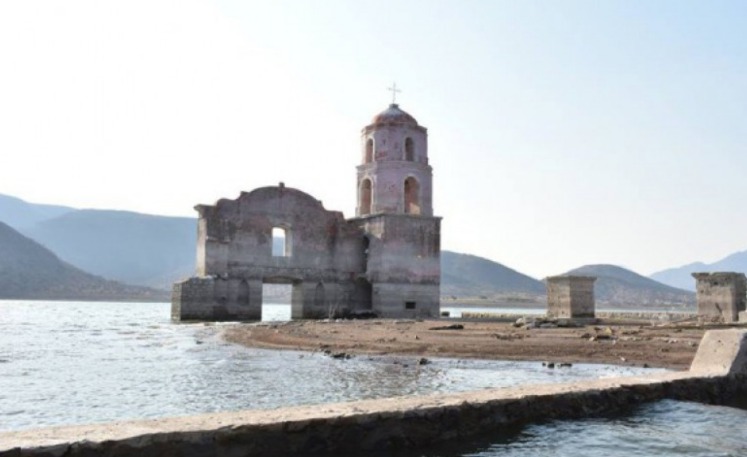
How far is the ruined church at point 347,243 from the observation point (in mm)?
41281

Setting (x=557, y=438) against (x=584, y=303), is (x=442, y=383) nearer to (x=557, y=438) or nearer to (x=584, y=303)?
(x=557, y=438)

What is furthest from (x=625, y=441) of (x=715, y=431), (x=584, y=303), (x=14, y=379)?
(x=584, y=303)

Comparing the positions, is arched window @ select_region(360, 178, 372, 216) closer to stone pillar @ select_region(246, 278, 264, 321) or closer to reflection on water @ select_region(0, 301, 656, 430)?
stone pillar @ select_region(246, 278, 264, 321)

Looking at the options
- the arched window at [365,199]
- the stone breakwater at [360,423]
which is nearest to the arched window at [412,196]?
the arched window at [365,199]

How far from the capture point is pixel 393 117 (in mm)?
46969

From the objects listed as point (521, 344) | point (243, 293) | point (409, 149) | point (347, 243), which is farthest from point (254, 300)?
point (521, 344)

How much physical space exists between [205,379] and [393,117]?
35.7m

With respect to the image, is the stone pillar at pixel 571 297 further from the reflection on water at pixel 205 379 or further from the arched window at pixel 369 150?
the arched window at pixel 369 150

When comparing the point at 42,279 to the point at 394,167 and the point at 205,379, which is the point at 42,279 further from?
the point at 205,379

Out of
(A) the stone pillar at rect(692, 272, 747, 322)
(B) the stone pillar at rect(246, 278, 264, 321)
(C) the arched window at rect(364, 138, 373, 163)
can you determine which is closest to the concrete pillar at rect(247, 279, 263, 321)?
(B) the stone pillar at rect(246, 278, 264, 321)

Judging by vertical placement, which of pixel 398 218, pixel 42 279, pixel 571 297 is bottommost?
pixel 571 297

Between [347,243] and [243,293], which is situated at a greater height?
[347,243]

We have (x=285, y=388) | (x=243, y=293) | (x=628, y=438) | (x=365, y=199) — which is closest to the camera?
(x=628, y=438)

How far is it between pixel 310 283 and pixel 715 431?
38.1 metres
